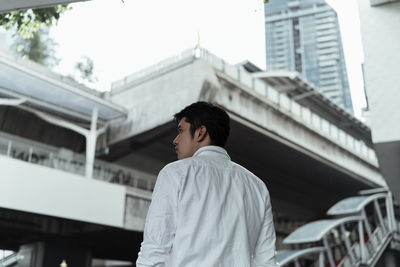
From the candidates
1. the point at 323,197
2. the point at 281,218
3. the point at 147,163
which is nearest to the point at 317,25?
the point at 323,197

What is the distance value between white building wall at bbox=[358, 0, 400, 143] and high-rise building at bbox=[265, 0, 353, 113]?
30821 millimetres

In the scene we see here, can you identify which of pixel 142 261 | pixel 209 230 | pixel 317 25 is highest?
pixel 317 25

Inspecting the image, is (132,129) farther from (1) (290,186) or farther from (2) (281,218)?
(1) (290,186)

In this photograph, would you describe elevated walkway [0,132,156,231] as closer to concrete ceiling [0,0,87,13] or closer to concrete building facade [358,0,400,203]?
concrete building facade [358,0,400,203]

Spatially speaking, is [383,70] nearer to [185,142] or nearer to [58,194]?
[185,142]

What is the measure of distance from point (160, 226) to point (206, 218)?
0.69 feet

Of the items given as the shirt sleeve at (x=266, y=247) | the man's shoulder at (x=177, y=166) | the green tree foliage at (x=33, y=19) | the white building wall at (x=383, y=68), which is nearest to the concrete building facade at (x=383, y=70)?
the white building wall at (x=383, y=68)

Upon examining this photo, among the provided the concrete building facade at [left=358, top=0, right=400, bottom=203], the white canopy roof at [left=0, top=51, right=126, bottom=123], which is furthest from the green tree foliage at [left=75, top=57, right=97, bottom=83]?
the concrete building facade at [left=358, top=0, right=400, bottom=203]

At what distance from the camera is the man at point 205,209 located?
1.77 meters

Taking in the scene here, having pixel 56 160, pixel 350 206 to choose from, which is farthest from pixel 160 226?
pixel 350 206

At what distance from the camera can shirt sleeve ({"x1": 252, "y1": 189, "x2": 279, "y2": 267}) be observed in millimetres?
2031

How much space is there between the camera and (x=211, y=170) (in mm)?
1992

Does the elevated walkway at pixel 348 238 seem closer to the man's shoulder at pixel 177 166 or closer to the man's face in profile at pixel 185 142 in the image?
the man's face in profile at pixel 185 142

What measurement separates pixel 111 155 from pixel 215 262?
2223cm
